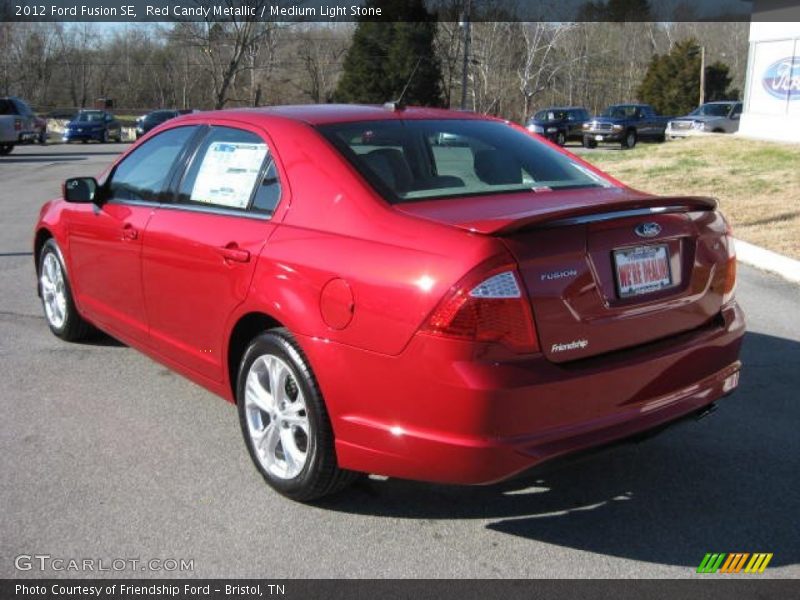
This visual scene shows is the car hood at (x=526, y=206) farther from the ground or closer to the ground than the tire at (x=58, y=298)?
farther from the ground

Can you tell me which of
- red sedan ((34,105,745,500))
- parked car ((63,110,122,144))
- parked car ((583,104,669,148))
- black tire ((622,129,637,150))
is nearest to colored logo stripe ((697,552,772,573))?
red sedan ((34,105,745,500))

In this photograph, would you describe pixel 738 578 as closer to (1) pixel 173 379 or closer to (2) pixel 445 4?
(1) pixel 173 379

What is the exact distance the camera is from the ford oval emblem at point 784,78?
69.9 feet

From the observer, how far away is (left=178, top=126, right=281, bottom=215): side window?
379cm

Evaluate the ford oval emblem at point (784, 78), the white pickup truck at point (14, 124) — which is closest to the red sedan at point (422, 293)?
the ford oval emblem at point (784, 78)

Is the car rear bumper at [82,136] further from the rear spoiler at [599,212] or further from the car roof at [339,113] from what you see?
the rear spoiler at [599,212]

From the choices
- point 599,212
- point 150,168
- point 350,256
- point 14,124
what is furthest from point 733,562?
point 14,124

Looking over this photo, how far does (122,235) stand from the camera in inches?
185

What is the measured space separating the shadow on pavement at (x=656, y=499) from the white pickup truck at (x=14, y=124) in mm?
29109

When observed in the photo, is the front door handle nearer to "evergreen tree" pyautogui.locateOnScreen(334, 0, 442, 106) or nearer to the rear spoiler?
the rear spoiler

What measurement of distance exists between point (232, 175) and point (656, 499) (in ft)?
8.22

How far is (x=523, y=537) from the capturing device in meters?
3.27

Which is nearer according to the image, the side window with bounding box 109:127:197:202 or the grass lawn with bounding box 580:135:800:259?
the side window with bounding box 109:127:197:202
